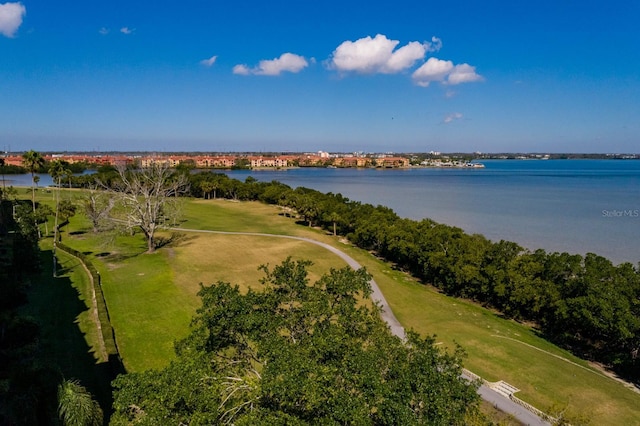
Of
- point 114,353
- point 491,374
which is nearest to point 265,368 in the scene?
point 114,353

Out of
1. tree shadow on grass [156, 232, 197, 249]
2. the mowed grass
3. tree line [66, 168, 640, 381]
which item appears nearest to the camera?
the mowed grass

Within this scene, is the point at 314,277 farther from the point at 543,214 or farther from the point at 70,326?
the point at 543,214

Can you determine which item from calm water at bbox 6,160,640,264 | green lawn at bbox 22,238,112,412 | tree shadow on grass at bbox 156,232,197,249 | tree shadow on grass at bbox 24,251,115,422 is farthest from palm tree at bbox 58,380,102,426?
calm water at bbox 6,160,640,264

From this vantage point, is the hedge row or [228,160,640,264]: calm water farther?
[228,160,640,264]: calm water

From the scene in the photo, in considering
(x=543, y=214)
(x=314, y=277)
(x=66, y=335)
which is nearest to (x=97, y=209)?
(x=66, y=335)

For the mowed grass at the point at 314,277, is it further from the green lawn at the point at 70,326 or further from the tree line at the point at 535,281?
the tree line at the point at 535,281

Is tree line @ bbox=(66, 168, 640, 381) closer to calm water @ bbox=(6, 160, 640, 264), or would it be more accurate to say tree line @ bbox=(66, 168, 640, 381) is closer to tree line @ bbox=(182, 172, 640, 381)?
tree line @ bbox=(182, 172, 640, 381)
